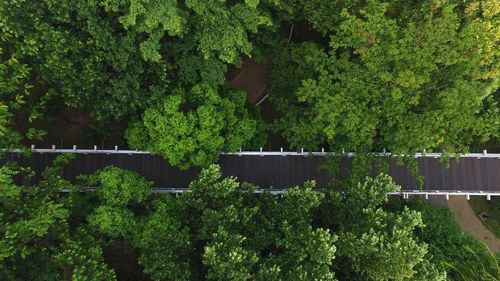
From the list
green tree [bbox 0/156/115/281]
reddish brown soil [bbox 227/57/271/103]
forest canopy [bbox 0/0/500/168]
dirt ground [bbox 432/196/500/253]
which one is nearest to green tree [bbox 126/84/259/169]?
forest canopy [bbox 0/0/500/168]

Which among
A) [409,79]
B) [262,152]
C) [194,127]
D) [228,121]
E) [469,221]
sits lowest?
[469,221]

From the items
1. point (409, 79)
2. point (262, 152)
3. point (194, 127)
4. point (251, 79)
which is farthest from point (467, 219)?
point (194, 127)

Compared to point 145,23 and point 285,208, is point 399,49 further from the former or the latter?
point 145,23

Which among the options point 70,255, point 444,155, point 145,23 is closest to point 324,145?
point 444,155

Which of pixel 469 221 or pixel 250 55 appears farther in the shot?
pixel 469 221

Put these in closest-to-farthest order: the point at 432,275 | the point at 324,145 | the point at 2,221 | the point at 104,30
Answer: the point at 2,221 → the point at 432,275 → the point at 104,30 → the point at 324,145

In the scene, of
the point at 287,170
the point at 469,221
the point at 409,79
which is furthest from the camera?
the point at 469,221

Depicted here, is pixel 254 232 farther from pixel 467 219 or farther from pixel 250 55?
pixel 467 219

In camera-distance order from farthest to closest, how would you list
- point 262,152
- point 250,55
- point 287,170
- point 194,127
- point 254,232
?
point 287,170
point 262,152
point 250,55
point 194,127
point 254,232

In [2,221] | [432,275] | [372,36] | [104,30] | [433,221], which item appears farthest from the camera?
[433,221]
